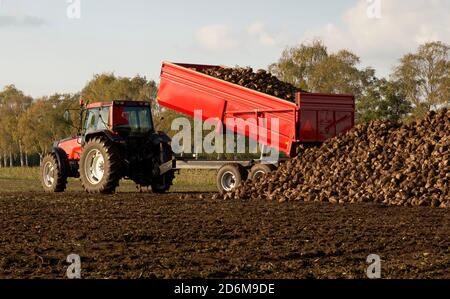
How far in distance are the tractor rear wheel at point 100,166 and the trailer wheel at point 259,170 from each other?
11.3 feet

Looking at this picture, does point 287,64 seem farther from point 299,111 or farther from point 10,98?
point 10,98

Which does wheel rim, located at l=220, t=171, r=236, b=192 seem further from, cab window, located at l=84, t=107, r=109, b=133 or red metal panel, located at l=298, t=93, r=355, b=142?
Answer: cab window, located at l=84, t=107, r=109, b=133

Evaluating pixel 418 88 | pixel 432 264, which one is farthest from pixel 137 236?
pixel 418 88

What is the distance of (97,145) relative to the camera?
20203 millimetres

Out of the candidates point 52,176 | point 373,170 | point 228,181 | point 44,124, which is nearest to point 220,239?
point 373,170

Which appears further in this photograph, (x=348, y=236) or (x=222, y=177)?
(x=222, y=177)

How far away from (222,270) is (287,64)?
47.3 m

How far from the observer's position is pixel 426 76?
171ft

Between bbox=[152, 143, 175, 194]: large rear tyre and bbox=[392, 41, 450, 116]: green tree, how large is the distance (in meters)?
31.5

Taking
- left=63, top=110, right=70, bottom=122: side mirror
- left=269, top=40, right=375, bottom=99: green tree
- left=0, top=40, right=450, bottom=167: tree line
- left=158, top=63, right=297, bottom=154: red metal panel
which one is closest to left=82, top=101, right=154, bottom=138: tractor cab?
left=63, top=110, right=70, bottom=122: side mirror

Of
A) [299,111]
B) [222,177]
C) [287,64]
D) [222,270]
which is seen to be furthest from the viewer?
[287,64]

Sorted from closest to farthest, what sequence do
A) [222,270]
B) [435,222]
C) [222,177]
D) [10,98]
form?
[222,270]
[435,222]
[222,177]
[10,98]

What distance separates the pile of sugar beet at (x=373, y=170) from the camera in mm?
17734

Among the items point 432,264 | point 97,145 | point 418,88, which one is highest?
point 418,88
